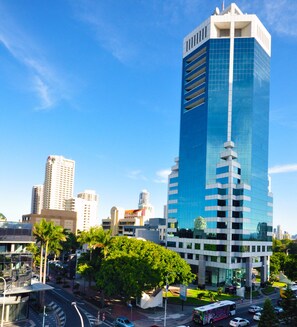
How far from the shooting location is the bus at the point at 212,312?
58.8m

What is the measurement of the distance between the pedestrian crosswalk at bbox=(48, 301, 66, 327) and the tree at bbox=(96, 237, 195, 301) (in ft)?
28.0

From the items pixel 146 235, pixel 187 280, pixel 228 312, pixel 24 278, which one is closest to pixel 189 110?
pixel 146 235

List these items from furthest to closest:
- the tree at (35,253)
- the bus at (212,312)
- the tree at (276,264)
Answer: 1. the tree at (276,264)
2. the tree at (35,253)
3. the bus at (212,312)

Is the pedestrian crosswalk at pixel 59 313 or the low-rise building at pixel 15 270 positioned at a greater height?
the low-rise building at pixel 15 270

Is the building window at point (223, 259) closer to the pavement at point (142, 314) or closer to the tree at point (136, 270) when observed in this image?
the pavement at point (142, 314)

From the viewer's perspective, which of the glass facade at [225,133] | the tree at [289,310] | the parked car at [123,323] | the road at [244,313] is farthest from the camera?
the glass facade at [225,133]

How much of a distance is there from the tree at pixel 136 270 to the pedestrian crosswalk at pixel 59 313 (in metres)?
8.53

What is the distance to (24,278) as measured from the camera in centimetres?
5934

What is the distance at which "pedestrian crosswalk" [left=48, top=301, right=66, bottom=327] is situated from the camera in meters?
58.5

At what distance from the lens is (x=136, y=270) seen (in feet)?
206

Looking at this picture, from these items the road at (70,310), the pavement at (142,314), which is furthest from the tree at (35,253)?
the pavement at (142,314)

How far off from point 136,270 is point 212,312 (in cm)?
1561

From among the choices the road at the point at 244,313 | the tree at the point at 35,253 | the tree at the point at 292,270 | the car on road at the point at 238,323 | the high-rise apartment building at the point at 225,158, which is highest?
the high-rise apartment building at the point at 225,158

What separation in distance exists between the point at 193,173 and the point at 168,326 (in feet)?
220
